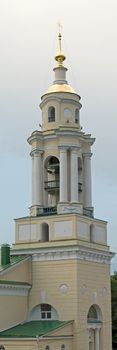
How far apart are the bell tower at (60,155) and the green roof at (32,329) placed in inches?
219

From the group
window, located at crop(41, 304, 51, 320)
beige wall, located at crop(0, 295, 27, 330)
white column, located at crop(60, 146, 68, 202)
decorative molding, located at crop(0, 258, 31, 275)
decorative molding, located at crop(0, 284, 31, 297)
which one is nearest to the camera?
beige wall, located at crop(0, 295, 27, 330)

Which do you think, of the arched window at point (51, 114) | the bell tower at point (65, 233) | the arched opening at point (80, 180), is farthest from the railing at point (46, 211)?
the arched window at point (51, 114)

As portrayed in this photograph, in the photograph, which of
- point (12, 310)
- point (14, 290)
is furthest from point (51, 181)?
point (12, 310)

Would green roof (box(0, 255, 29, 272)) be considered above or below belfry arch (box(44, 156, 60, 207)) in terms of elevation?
below

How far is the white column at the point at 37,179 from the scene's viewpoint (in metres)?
33.6

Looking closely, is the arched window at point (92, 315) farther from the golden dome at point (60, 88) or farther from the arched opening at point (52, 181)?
the golden dome at point (60, 88)

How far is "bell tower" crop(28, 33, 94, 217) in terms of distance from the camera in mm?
32781

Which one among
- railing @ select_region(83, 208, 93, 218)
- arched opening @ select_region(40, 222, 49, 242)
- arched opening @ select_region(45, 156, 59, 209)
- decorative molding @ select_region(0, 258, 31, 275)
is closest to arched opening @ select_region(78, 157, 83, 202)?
railing @ select_region(83, 208, 93, 218)

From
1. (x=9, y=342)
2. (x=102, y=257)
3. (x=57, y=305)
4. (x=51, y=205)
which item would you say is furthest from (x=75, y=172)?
(x=9, y=342)

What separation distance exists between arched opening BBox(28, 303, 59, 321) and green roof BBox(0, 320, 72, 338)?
0.37m

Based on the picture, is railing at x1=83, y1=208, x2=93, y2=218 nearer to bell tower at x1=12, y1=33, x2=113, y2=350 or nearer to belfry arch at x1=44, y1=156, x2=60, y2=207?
bell tower at x1=12, y1=33, x2=113, y2=350

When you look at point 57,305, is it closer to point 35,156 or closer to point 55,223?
point 55,223

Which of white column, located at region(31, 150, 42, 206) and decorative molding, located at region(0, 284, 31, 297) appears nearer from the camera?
decorative molding, located at region(0, 284, 31, 297)

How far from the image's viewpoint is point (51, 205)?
34094 millimetres
